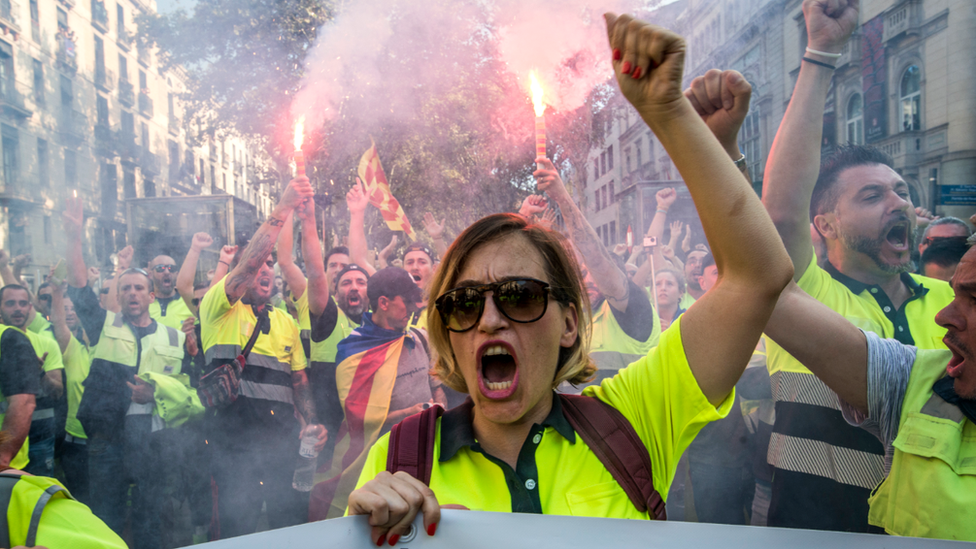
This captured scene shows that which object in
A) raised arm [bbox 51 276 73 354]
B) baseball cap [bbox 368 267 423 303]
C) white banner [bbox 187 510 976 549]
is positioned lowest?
white banner [bbox 187 510 976 549]

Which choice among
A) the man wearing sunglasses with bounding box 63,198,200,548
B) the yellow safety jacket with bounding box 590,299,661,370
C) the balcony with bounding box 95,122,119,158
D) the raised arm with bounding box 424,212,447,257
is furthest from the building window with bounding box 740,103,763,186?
the man wearing sunglasses with bounding box 63,198,200,548

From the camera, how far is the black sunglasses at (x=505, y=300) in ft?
4.05

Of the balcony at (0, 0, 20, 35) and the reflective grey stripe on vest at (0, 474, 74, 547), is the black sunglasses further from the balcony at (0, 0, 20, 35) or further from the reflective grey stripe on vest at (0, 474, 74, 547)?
the balcony at (0, 0, 20, 35)

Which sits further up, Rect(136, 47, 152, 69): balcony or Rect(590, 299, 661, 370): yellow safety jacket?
Rect(136, 47, 152, 69): balcony

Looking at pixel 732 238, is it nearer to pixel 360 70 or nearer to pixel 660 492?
pixel 660 492

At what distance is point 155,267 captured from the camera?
3.29 m

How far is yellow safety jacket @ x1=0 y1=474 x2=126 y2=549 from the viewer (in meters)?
1.37

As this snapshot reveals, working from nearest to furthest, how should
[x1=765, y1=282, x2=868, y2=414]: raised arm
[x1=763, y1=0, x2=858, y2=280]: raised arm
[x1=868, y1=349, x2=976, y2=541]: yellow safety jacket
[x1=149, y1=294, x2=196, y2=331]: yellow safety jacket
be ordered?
[x1=868, y1=349, x2=976, y2=541]: yellow safety jacket
[x1=765, y1=282, x2=868, y2=414]: raised arm
[x1=763, y1=0, x2=858, y2=280]: raised arm
[x1=149, y1=294, x2=196, y2=331]: yellow safety jacket

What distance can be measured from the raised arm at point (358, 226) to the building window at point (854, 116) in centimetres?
279

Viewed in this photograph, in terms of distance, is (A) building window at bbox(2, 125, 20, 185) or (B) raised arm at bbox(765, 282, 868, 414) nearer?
(B) raised arm at bbox(765, 282, 868, 414)

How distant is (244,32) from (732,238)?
9.78 feet

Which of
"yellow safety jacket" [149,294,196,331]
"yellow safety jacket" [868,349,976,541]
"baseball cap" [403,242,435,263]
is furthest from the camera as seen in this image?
"baseball cap" [403,242,435,263]

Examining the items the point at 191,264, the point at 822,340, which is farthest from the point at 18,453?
the point at 822,340

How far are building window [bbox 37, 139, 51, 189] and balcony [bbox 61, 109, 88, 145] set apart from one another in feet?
0.32
